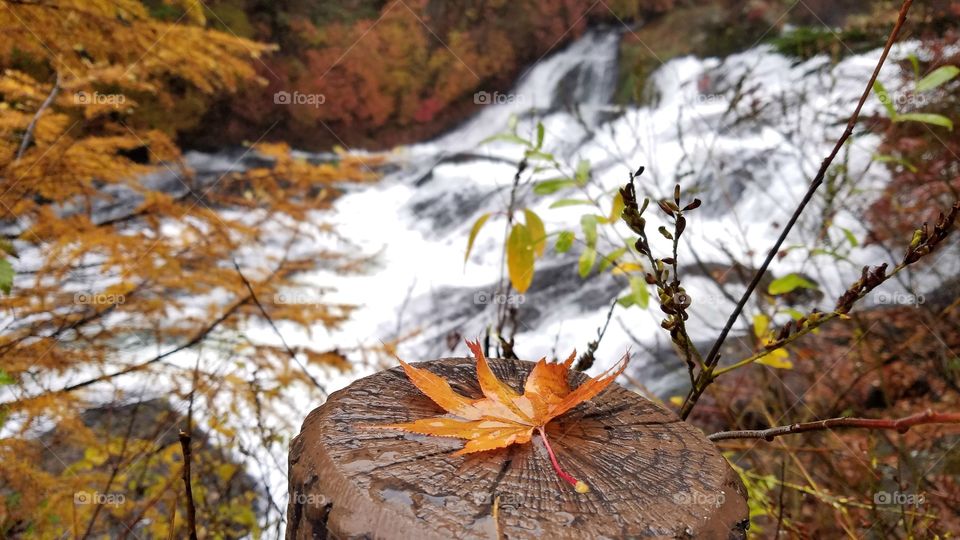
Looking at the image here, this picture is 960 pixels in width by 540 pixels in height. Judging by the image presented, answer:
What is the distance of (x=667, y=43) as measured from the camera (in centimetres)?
741

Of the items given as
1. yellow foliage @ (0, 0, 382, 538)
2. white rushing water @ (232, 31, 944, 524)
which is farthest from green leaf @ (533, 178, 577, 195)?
white rushing water @ (232, 31, 944, 524)

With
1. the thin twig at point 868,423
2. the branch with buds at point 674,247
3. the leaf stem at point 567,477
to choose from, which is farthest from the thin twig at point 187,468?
the thin twig at point 868,423

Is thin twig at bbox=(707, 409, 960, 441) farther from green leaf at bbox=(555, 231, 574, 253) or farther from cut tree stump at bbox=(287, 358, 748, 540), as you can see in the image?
green leaf at bbox=(555, 231, 574, 253)

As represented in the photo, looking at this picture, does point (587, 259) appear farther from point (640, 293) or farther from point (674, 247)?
point (674, 247)

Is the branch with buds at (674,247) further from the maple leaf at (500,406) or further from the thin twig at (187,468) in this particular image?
the thin twig at (187,468)

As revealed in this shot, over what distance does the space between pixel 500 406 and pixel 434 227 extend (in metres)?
5.62

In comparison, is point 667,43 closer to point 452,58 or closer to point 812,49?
point 812,49

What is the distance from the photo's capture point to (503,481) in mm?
812

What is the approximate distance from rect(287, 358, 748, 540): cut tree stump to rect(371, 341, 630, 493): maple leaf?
0.02 meters

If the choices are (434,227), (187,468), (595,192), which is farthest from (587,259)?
(434,227)

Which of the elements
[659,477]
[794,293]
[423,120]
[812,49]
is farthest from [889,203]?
[423,120]

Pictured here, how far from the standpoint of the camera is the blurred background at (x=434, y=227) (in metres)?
2.12

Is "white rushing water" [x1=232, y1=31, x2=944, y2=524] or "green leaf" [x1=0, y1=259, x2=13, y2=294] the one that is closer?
"green leaf" [x1=0, y1=259, x2=13, y2=294]

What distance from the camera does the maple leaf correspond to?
877 millimetres
